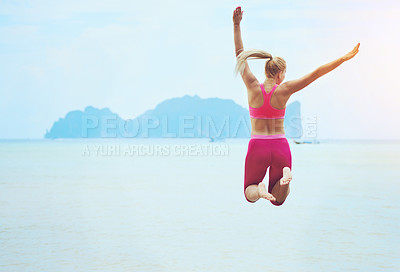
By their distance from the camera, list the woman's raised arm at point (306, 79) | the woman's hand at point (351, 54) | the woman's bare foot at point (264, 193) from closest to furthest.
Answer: the woman's hand at point (351, 54), the woman's raised arm at point (306, 79), the woman's bare foot at point (264, 193)

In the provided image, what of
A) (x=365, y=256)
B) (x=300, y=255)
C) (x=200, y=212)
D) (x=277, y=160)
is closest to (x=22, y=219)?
(x=200, y=212)

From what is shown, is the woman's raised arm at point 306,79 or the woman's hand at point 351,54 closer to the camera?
the woman's hand at point 351,54

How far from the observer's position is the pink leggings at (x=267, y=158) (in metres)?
5.46

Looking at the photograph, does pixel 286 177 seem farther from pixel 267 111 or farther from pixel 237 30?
pixel 237 30

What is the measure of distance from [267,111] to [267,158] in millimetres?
435

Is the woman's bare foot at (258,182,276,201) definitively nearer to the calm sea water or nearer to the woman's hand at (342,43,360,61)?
the woman's hand at (342,43,360,61)

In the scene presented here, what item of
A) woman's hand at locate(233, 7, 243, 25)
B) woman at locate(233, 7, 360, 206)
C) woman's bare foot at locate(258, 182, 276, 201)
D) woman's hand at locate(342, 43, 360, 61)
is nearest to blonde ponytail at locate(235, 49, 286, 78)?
woman at locate(233, 7, 360, 206)

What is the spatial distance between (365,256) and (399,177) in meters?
27.9

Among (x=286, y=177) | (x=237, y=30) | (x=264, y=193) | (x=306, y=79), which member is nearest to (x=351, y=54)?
(x=306, y=79)

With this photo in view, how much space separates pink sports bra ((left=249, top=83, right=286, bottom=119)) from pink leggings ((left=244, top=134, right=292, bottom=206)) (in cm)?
20

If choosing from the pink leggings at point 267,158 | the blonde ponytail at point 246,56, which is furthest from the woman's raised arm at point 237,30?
the pink leggings at point 267,158

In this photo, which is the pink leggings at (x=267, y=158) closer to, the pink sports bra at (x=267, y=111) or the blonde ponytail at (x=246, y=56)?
the pink sports bra at (x=267, y=111)

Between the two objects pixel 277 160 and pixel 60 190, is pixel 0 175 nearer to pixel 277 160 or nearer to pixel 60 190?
pixel 60 190

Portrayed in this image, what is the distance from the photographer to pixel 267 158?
5496 millimetres
